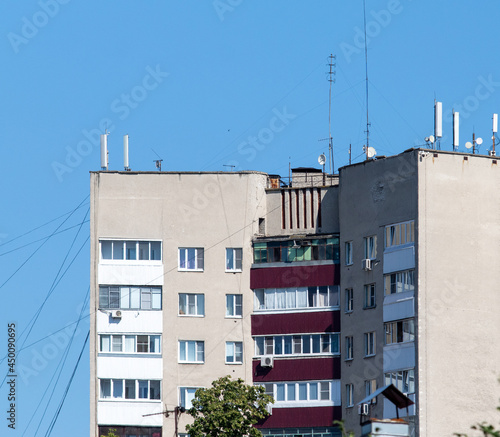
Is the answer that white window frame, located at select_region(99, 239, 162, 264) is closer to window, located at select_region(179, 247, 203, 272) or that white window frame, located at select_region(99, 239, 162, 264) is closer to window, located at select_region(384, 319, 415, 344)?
window, located at select_region(179, 247, 203, 272)

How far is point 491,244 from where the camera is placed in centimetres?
8469

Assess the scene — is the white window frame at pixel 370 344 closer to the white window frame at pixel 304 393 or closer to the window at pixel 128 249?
the white window frame at pixel 304 393

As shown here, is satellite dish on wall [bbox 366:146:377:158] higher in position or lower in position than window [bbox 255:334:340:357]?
higher

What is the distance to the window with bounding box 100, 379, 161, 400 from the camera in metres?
88.7

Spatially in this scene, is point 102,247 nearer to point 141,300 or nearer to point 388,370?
point 141,300

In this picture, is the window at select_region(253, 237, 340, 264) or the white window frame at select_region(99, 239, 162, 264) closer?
the window at select_region(253, 237, 340, 264)

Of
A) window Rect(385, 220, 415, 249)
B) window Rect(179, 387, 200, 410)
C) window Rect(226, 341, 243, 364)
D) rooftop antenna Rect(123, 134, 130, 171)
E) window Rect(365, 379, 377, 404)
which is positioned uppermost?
rooftop antenna Rect(123, 134, 130, 171)

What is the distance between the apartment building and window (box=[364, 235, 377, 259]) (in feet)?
0.27

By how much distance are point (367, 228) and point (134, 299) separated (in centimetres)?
1433

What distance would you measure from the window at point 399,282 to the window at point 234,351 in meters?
9.81

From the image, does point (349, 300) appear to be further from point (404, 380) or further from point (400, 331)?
point (404, 380)

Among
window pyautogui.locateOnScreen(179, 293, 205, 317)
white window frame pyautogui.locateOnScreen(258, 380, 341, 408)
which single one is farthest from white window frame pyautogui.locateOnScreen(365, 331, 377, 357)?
window pyautogui.locateOnScreen(179, 293, 205, 317)

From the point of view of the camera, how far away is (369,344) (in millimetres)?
86062

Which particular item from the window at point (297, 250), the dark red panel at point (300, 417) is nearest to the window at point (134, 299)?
the window at point (297, 250)
